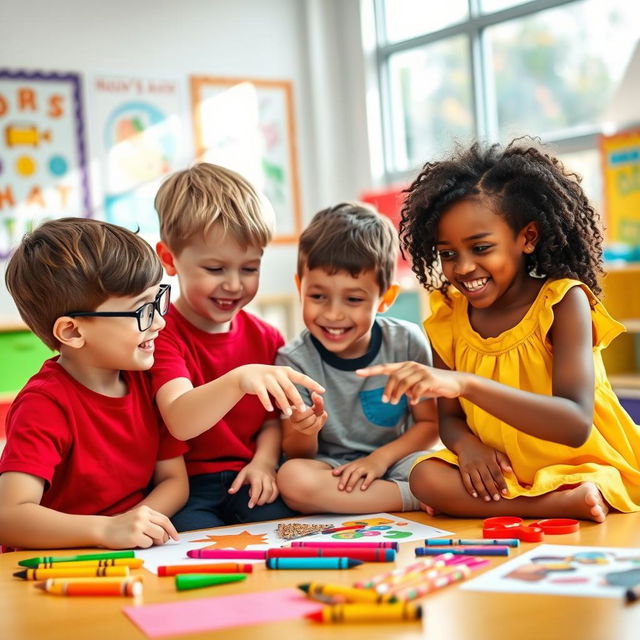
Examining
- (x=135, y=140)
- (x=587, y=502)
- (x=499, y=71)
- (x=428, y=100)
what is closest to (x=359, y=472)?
(x=587, y=502)

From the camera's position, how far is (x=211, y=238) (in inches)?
70.5

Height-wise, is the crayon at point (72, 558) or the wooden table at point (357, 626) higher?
the crayon at point (72, 558)

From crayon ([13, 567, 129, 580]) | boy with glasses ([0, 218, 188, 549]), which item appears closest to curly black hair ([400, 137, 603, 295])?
boy with glasses ([0, 218, 188, 549])

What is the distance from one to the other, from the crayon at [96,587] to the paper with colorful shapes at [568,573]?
39 cm

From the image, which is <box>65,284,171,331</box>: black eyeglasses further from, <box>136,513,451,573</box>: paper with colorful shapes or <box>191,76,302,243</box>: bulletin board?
<box>191,76,302,243</box>: bulletin board

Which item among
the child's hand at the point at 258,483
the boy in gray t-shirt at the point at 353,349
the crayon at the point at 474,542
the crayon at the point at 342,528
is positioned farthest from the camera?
the boy in gray t-shirt at the point at 353,349

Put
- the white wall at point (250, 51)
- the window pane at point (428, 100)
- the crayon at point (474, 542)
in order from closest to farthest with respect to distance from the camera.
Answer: the crayon at point (474, 542) → the white wall at point (250, 51) → the window pane at point (428, 100)

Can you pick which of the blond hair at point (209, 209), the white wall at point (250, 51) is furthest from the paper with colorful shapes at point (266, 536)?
the white wall at point (250, 51)

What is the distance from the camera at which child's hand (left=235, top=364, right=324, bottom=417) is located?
133 centimetres

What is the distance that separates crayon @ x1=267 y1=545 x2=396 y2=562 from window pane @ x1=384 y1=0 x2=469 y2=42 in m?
4.28

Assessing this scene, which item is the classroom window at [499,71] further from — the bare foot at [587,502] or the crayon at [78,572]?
the crayon at [78,572]

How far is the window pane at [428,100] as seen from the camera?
4996 mm

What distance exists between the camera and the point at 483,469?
4.90 ft

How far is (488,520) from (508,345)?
1.07ft
